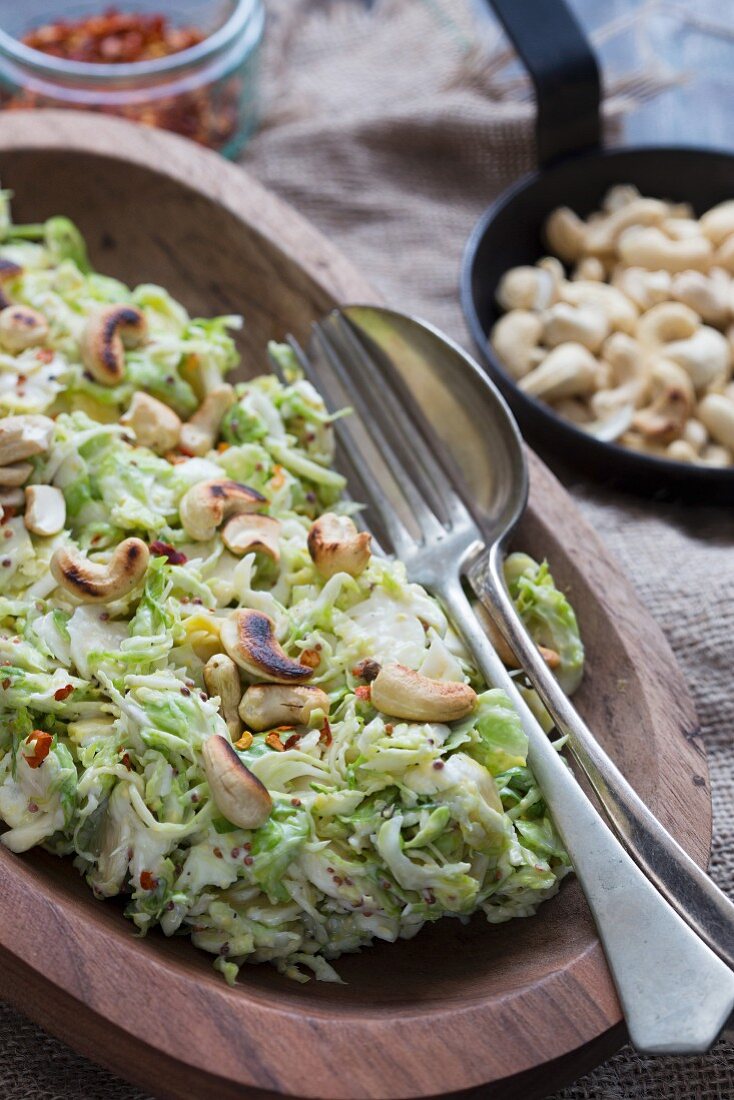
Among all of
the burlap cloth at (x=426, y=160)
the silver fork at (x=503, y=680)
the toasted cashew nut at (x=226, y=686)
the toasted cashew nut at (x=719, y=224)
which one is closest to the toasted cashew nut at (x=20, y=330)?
the silver fork at (x=503, y=680)

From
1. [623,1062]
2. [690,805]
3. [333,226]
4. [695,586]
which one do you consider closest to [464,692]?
[690,805]

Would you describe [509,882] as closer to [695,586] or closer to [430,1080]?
[430,1080]

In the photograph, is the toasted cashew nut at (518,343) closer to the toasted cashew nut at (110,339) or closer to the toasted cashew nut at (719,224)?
the toasted cashew nut at (719,224)

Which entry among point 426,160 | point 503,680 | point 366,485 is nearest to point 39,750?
point 503,680

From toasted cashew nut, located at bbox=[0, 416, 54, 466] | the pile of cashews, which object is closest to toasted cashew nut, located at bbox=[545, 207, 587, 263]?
the pile of cashews

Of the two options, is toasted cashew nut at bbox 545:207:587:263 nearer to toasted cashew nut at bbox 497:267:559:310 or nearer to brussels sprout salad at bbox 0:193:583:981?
toasted cashew nut at bbox 497:267:559:310

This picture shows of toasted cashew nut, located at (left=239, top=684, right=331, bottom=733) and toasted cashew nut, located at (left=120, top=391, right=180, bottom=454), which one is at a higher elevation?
toasted cashew nut, located at (left=120, top=391, right=180, bottom=454)
